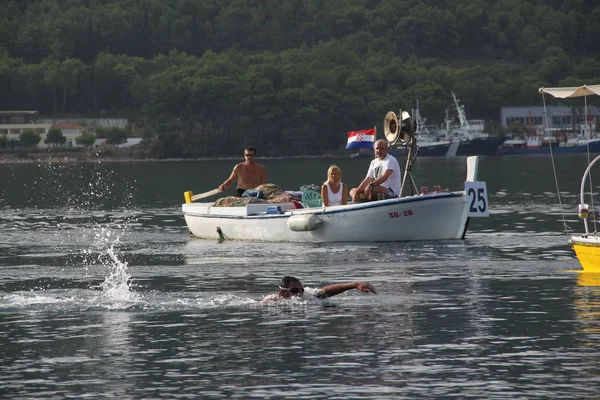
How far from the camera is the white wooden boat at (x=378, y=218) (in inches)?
1319

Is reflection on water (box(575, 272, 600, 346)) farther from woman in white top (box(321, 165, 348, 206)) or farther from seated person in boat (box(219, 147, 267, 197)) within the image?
seated person in boat (box(219, 147, 267, 197))

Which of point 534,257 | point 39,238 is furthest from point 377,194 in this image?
point 39,238

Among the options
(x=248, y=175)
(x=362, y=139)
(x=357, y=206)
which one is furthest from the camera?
(x=248, y=175)

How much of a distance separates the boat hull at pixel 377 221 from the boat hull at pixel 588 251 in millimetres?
6574

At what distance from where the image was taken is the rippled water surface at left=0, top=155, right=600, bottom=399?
17.6 meters

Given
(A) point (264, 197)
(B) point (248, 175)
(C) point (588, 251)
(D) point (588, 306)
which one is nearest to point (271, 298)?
(D) point (588, 306)

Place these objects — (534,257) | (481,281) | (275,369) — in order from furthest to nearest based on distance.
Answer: (534,257) → (481,281) → (275,369)

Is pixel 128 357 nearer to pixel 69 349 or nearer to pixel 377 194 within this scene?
pixel 69 349

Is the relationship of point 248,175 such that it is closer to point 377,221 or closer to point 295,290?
point 377,221

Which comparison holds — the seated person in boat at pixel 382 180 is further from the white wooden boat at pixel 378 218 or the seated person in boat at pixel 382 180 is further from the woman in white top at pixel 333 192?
the woman in white top at pixel 333 192

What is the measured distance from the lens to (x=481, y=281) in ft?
88.7

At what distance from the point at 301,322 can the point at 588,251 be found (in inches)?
284

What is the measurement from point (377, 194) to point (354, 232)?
1192 millimetres

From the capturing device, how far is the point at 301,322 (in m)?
22.2
